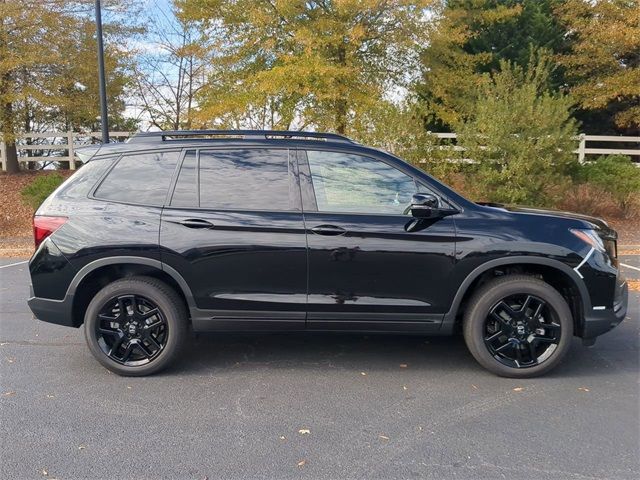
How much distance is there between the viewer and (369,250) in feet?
12.8

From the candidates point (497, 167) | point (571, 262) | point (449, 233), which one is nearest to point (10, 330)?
point (449, 233)

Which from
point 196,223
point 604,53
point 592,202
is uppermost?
point 604,53

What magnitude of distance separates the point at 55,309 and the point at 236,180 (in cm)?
172

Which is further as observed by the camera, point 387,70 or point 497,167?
point 387,70

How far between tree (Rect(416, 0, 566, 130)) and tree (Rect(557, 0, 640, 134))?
3.96 feet

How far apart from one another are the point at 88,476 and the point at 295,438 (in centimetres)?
114

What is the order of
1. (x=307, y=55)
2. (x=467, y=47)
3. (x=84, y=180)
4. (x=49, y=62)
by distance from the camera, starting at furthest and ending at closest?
(x=467, y=47) → (x=49, y=62) → (x=307, y=55) → (x=84, y=180)

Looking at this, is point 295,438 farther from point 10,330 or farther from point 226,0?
point 226,0

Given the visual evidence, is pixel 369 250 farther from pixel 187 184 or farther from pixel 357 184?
pixel 187 184

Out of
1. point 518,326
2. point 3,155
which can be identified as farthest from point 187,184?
point 3,155

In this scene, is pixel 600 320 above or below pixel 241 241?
below

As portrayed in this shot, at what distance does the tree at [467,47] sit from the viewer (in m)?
14.7

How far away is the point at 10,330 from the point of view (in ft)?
17.6

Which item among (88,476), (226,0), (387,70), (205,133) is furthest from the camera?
(387,70)
